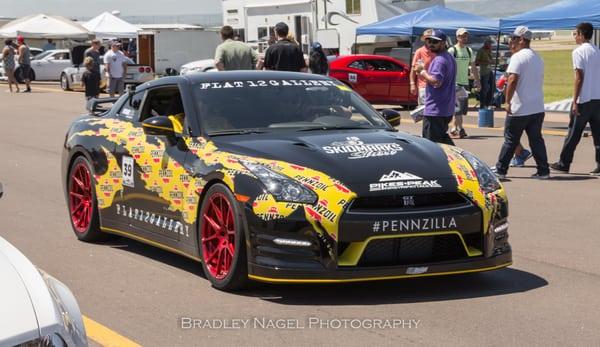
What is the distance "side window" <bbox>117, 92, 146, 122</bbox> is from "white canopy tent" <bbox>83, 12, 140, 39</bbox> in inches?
1668

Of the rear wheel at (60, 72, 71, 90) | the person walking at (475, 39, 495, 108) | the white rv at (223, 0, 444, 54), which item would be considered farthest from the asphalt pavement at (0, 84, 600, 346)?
the white rv at (223, 0, 444, 54)

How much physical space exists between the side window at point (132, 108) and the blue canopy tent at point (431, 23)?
17358 mm

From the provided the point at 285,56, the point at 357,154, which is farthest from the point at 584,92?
the point at 357,154

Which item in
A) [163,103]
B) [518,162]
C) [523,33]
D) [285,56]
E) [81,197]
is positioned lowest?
[518,162]

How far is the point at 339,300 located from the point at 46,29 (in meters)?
45.9

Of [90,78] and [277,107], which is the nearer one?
[277,107]

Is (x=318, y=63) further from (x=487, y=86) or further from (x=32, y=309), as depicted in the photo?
(x=32, y=309)

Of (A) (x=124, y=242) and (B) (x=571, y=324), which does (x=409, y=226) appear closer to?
(B) (x=571, y=324)

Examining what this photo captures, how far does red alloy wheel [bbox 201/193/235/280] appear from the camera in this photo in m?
6.96

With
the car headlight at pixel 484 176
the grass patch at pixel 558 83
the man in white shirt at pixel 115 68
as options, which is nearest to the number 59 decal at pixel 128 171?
the car headlight at pixel 484 176

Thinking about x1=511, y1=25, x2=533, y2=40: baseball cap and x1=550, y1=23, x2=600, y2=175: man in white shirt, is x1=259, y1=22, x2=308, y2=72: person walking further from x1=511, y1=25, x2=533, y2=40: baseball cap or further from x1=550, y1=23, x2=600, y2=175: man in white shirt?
x1=511, y1=25, x2=533, y2=40: baseball cap

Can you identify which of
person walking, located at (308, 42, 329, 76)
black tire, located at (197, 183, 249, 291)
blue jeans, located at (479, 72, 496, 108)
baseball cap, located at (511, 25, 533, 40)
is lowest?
blue jeans, located at (479, 72, 496, 108)

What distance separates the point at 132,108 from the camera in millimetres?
8883

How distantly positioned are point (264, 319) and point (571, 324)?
168cm
